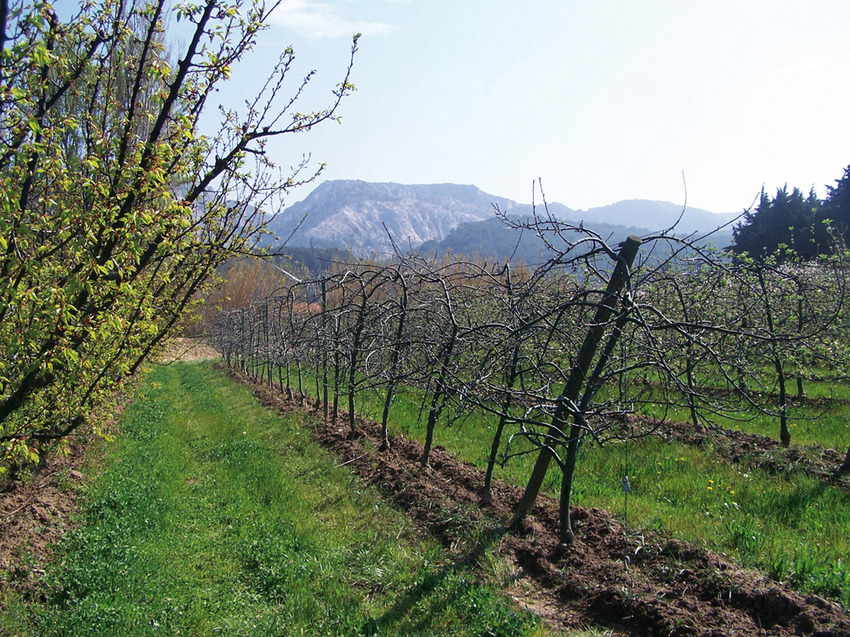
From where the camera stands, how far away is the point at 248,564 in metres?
4.62

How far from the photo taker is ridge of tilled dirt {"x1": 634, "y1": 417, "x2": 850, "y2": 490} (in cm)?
629

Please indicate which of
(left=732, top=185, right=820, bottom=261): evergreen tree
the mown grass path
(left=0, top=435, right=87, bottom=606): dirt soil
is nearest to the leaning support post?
the mown grass path

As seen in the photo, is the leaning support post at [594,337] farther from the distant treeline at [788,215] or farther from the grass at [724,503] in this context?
the distant treeline at [788,215]

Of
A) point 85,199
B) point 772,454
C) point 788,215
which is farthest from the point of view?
point 788,215

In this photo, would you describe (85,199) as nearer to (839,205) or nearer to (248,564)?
(248,564)

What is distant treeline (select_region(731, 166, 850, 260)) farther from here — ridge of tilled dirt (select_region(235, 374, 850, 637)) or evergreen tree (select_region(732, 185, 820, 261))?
ridge of tilled dirt (select_region(235, 374, 850, 637))

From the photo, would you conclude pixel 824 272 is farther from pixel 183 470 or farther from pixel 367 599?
pixel 183 470

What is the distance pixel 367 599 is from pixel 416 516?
1.38 meters

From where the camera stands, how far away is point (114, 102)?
11.8 ft

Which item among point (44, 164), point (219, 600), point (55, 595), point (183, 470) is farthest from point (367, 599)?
point (183, 470)

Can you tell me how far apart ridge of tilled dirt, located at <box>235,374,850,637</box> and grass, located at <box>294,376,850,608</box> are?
0.30 meters

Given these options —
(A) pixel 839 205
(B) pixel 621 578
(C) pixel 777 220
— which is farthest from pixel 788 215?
(B) pixel 621 578

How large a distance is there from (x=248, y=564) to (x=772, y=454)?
6.38 meters

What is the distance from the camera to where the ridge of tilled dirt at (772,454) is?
6.29 meters
